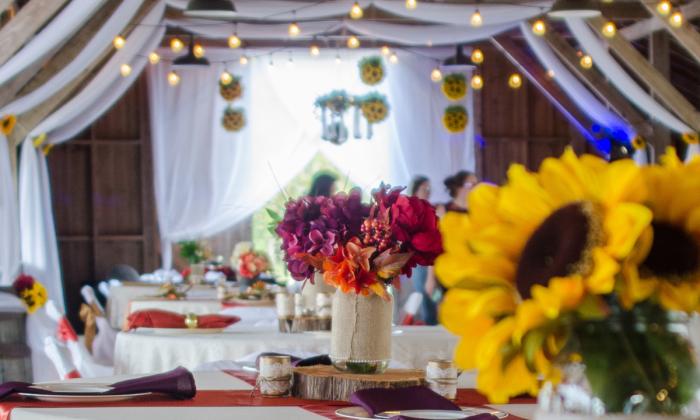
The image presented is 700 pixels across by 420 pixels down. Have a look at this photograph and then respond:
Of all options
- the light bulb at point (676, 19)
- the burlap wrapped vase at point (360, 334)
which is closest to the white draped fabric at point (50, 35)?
the light bulb at point (676, 19)

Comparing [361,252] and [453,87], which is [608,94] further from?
[361,252]

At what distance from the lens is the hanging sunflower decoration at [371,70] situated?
13.1 metres

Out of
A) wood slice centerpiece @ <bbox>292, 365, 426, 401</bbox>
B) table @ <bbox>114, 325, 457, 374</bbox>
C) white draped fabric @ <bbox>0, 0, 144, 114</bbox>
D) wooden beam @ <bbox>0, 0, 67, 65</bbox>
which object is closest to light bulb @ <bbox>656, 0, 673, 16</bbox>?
white draped fabric @ <bbox>0, 0, 144, 114</bbox>

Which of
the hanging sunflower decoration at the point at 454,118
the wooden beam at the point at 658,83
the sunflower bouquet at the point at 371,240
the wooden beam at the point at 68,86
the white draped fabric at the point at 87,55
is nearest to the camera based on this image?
the sunflower bouquet at the point at 371,240

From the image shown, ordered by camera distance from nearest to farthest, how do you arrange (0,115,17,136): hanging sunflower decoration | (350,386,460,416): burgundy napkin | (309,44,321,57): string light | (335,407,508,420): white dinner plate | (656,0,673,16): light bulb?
(335,407,508,420): white dinner plate
(350,386,460,416): burgundy napkin
(656,0,673,16): light bulb
(0,115,17,136): hanging sunflower decoration
(309,44,321,57): string light

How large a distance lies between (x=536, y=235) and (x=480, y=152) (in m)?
13.5

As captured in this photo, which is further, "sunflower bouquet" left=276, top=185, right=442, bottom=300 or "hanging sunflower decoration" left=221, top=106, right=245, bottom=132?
"hanging sunflower decoration" left=221, top=106, right=245, bottom=132

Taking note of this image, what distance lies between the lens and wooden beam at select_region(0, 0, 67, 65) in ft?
26.8

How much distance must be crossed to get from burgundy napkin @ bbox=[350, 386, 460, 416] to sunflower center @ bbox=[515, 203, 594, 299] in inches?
46.5

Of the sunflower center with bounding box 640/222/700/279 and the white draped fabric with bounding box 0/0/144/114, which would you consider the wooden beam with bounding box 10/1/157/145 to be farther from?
the sunflower center with bounding box 640/222/700/279

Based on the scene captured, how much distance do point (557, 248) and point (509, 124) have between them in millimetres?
13792

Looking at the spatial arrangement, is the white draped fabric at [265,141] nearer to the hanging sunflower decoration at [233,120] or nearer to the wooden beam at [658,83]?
the hanging sunflower decoration at [233,120]

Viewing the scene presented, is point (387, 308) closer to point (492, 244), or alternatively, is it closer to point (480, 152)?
point (492, 244)

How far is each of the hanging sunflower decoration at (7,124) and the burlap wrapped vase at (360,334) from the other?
733cm
